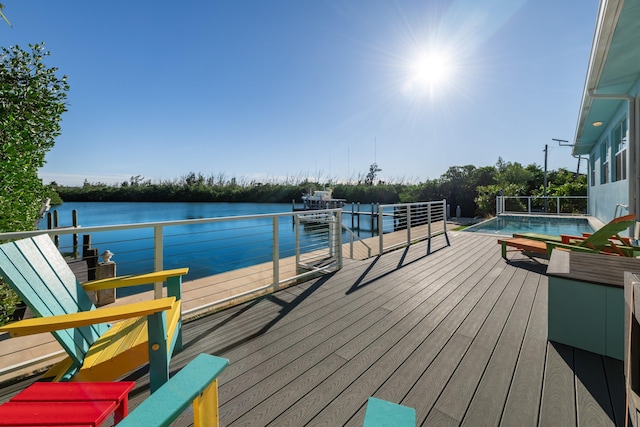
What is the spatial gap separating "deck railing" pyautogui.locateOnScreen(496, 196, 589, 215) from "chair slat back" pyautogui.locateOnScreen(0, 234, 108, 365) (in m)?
12.0

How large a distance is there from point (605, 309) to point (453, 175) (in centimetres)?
2170

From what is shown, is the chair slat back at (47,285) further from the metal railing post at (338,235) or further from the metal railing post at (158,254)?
the metal railing post at (338,235)

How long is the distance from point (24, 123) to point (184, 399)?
400 cm

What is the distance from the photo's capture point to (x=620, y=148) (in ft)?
17.3

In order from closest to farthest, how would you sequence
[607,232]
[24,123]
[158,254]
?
[158,254] → [607,232] → [24,123]

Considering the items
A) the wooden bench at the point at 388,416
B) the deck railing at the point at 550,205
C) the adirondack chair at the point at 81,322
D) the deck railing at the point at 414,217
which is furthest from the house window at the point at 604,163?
the adirondack chair at the point at 81,322

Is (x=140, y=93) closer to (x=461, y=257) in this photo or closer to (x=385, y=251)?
(x=385, y=251)

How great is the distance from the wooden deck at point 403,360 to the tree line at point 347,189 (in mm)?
16798

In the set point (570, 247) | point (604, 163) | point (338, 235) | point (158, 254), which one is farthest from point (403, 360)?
point (604, 163)

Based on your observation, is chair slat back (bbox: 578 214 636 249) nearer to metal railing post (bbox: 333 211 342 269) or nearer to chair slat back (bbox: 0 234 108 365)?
metal railing post (bbox: 333 211 342 269)

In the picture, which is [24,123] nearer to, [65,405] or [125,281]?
[125,281]

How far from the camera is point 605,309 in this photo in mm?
1674

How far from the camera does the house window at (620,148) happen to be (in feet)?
15.8

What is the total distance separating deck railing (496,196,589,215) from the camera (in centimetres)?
1100
